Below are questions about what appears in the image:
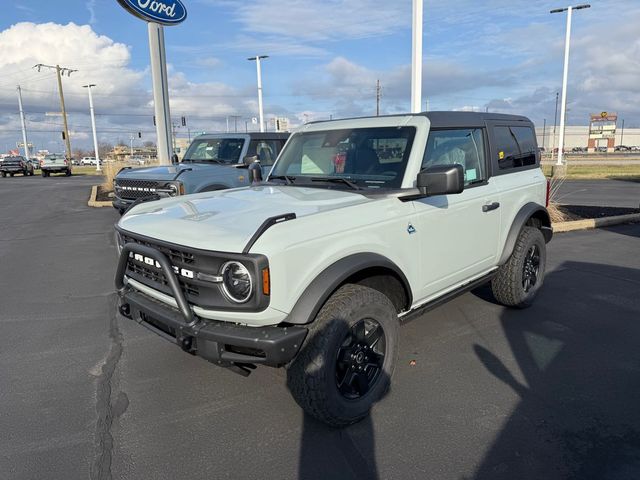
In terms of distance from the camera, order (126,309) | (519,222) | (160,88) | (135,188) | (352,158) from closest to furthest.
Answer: (126,309) < (352,158) < (519,222) < (135,188) < (160,88)

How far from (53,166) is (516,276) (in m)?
39.7

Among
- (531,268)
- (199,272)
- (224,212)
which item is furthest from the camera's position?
(531,268)

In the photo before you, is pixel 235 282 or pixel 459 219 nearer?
A: pixel 235 282

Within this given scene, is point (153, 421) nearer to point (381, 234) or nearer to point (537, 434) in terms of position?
point (381, 234)

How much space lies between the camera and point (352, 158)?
388cm

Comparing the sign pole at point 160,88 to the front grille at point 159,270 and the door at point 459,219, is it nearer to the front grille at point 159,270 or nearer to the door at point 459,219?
the front grille at point 159,270

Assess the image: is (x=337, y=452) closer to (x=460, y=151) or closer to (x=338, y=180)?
(x=338, y=180)

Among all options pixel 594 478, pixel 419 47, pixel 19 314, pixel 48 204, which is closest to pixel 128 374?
pixel 19 314

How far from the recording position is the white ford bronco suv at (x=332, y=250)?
257 centimetres

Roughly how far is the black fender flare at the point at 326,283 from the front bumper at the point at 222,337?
0.09 metres

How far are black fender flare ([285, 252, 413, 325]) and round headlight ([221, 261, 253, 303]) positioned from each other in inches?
11.1

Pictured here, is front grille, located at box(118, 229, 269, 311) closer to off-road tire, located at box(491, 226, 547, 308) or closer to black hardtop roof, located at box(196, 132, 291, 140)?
off-road tire, located at box(491, 226, 547, 308)

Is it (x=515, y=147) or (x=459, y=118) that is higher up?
(x=459, y=118)

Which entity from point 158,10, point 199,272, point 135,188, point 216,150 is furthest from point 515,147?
point 158,10
